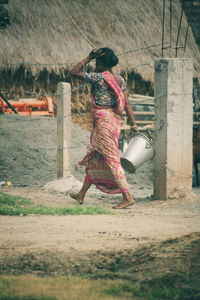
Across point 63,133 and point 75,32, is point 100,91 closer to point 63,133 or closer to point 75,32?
point 63,133

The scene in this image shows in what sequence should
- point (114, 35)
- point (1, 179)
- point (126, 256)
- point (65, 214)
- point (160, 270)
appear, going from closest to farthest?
point (160, 270)
point (126, 256)
point (65, 214)
point (1, 179)
point (114, 35)

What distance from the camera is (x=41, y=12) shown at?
14.3 metres

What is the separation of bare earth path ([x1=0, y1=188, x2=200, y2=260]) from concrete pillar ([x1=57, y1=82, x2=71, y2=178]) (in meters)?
1.39

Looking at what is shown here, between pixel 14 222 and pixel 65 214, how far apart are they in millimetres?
666

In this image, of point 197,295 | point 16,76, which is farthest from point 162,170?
point 16,76

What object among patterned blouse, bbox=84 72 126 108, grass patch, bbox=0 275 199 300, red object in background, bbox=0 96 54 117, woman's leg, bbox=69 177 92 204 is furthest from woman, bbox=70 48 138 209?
red object in background, bbox=0 96 54 117

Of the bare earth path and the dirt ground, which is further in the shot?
the bare earth path

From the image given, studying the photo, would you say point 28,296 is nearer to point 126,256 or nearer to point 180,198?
point 126,256

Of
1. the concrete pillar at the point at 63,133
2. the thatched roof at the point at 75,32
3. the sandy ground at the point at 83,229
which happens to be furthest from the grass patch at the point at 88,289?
the thatched roof at the point at 75,32

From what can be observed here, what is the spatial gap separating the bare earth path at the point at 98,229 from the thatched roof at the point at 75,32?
22.2 ft

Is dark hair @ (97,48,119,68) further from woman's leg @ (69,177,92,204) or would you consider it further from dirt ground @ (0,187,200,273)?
dirt ground @ (0,187,200,273)

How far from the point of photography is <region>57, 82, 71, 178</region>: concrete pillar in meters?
7.91

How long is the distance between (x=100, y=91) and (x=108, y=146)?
2.00ft

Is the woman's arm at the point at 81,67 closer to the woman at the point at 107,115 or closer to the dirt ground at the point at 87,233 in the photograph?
the woman at the point at 107,115
